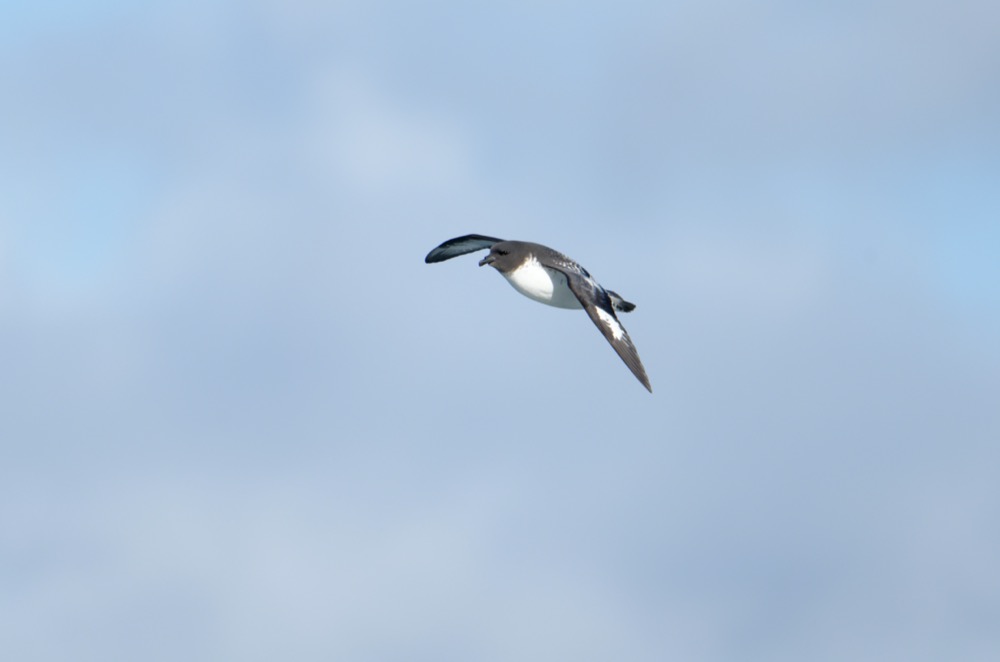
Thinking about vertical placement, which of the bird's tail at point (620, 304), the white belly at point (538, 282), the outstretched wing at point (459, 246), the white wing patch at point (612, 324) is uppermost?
the outstretched wing at point (459, 246)

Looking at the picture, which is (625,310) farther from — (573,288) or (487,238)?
(487,238)

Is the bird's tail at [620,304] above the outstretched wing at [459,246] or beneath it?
beneath

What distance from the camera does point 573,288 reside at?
29984 mm

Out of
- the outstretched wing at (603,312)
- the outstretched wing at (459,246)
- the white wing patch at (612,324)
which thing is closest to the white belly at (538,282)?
the outstretched wing at (603,312)

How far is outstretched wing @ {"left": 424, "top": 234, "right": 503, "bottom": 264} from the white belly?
4.50 m

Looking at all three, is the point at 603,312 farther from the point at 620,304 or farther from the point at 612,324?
the point at 620,304

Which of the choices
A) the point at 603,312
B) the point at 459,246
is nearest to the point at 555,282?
the point at 603,312

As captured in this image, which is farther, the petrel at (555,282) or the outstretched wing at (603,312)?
the petrel at (555,282)

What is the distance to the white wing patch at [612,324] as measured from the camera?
29442 mm

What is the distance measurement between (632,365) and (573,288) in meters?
2.61

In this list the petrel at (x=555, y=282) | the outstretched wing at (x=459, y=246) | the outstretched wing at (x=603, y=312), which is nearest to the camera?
the outstretched wing at (x=603, y=312)

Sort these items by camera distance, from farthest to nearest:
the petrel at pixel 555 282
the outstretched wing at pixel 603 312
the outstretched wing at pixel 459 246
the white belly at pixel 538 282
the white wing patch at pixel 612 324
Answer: the outstretched wing at pixel 459 246
the white belly at pixel 538 282
the petrel at pixel 555 282
the white wing patch at pixel 612 324
the outstretched wing at pixel 603 312

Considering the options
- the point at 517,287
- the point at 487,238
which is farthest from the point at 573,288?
the point at 487,238

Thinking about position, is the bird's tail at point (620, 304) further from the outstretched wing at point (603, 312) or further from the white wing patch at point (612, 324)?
the white wing patch at point (612, 324)
